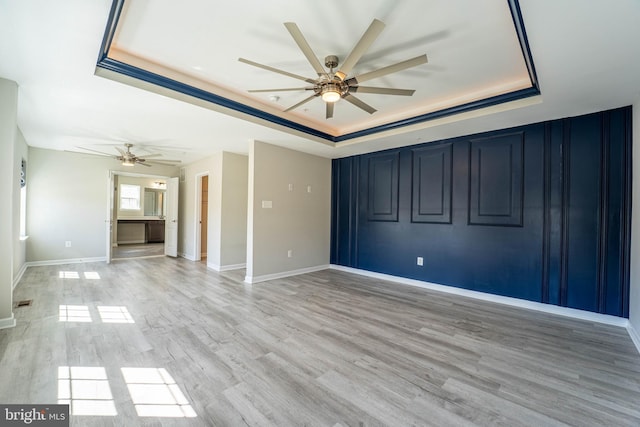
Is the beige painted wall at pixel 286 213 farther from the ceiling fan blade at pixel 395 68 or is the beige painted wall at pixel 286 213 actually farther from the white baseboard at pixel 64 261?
the white baseboard at pixel 64 261

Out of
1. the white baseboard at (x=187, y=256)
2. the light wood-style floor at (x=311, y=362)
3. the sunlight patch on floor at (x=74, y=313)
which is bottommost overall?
the light wood-style floor at (x=311, y=362)

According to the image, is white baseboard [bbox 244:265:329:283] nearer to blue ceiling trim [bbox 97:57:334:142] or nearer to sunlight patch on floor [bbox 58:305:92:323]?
sunlight patch on floor [bbox 58:305:92:323]

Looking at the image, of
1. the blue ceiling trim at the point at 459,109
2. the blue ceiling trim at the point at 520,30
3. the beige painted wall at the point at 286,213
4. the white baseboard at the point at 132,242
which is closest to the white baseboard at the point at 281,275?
the beige painted wall at the point at 286,213

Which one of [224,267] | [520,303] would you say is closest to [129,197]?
[224,267]

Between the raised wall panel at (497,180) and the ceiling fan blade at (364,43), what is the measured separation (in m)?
2.75

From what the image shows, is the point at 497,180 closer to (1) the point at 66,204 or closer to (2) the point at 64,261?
(1) the point at 66,204

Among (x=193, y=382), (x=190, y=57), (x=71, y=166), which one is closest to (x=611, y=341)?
(x=193, y=382)

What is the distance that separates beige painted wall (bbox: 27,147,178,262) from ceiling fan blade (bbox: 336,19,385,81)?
625 cm

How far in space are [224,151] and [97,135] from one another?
6.72ft

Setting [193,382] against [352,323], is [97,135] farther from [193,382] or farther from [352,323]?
[352,323]

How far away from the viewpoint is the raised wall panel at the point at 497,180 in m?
3.54

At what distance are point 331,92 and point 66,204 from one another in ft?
21.7

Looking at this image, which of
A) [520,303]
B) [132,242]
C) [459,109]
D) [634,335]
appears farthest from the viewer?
[132,242]

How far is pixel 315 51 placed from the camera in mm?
2424
